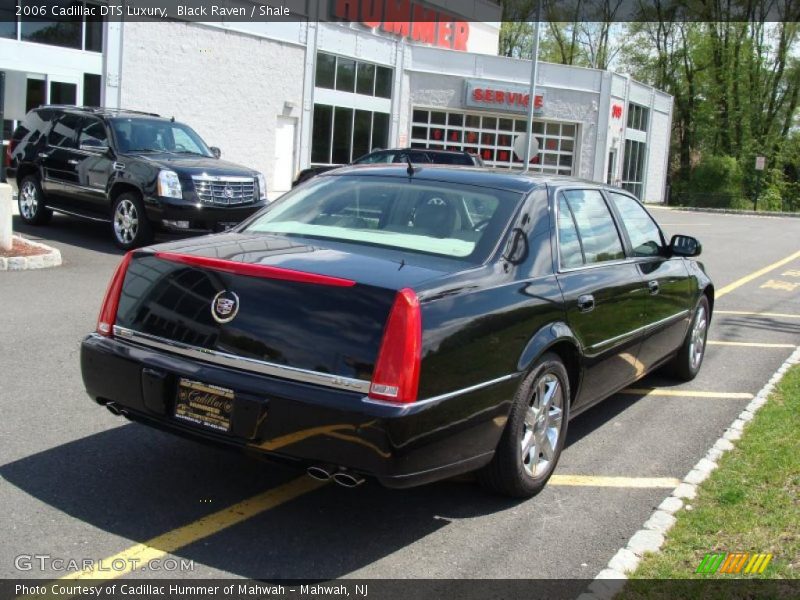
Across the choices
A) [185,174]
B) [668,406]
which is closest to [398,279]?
[668,406]

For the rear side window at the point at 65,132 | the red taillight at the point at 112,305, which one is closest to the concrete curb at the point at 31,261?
the rear side window at the point at 65,132

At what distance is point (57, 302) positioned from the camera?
8883 mm

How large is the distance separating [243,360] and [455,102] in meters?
→ 36.2

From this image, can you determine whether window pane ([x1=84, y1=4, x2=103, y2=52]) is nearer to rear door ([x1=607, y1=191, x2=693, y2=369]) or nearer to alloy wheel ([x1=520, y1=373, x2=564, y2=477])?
rear door ([x1=607, y1=191, x2=693, y2=369])

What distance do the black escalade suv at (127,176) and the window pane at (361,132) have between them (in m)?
20.7

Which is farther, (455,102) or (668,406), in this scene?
(455,102)

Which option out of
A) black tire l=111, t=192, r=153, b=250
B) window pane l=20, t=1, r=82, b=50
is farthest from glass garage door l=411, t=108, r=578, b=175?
black tire l=111, t=192, r=153, b=250

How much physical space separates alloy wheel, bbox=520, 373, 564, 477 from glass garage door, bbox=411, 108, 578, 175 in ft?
114

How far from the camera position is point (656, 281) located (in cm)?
606

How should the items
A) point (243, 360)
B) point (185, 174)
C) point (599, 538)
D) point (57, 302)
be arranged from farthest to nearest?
1. point (185, 174)
2. point (57, 302)
3. point (599, 538)
4. point (243, 360)

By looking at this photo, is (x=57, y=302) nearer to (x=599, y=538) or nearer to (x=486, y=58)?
(x=599, y=538)

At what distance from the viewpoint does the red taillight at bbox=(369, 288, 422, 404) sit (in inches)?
140

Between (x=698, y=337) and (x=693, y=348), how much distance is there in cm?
18

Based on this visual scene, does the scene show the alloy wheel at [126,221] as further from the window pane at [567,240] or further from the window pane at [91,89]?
the window pane at [91,89]
